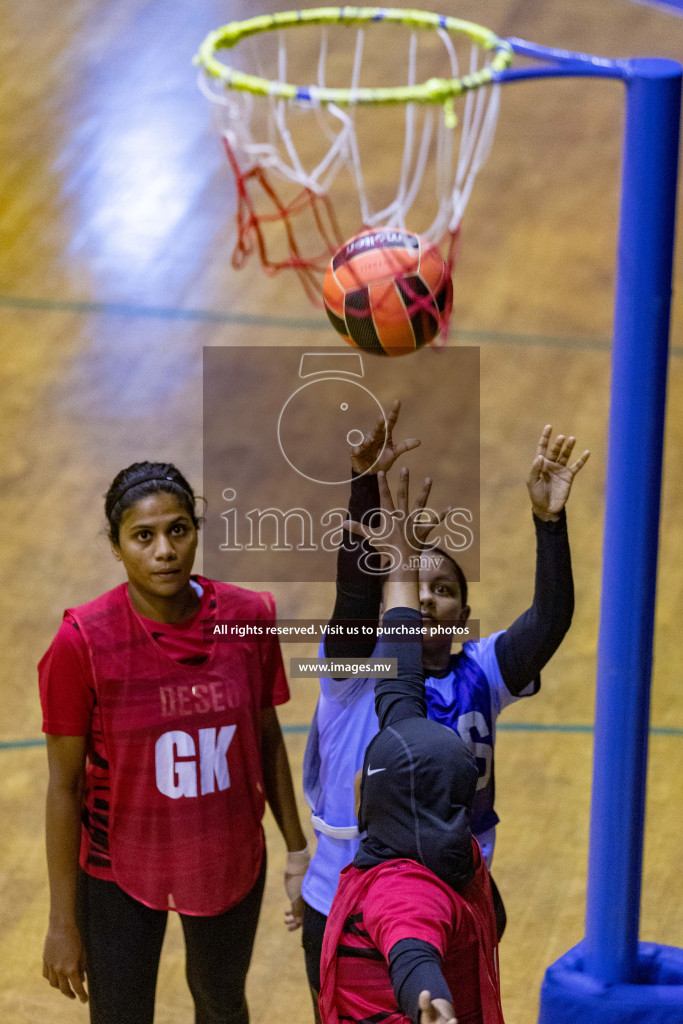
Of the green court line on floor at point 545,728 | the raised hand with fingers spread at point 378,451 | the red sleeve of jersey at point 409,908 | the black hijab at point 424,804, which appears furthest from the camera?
the green court line on floor at point 545,728

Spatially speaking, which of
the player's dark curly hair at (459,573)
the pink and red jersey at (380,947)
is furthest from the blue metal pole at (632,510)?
the pink and red jersey at (380,947)

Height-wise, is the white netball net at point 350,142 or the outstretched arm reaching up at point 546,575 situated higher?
the white netball net at point 350,142

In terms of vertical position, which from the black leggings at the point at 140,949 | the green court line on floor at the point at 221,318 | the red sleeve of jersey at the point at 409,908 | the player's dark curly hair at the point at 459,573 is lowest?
the black leggings at the point at 140,949

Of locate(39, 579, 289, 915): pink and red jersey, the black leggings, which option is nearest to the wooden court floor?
the black leggings

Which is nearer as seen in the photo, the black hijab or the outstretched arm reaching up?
the black hijab

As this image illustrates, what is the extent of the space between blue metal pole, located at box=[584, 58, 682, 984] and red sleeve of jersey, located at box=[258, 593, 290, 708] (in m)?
0.71

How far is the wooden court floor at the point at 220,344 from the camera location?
388 cm

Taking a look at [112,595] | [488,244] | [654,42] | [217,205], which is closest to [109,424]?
[217,205]

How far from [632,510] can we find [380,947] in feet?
3.65

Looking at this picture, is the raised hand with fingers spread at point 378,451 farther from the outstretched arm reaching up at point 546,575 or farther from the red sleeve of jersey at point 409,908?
the red sleeve of jersey at point 409,908

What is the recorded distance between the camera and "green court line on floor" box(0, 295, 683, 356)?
6.32m

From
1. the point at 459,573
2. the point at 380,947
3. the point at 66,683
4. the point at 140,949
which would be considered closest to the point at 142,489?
the point at 66,683

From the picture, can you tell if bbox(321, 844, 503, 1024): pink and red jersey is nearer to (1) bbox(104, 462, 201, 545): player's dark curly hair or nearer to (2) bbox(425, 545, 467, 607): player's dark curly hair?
(2) bbox(425, 545, 467, 607): player's dark curly hair

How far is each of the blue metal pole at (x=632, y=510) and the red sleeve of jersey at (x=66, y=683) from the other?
1.12 metres
